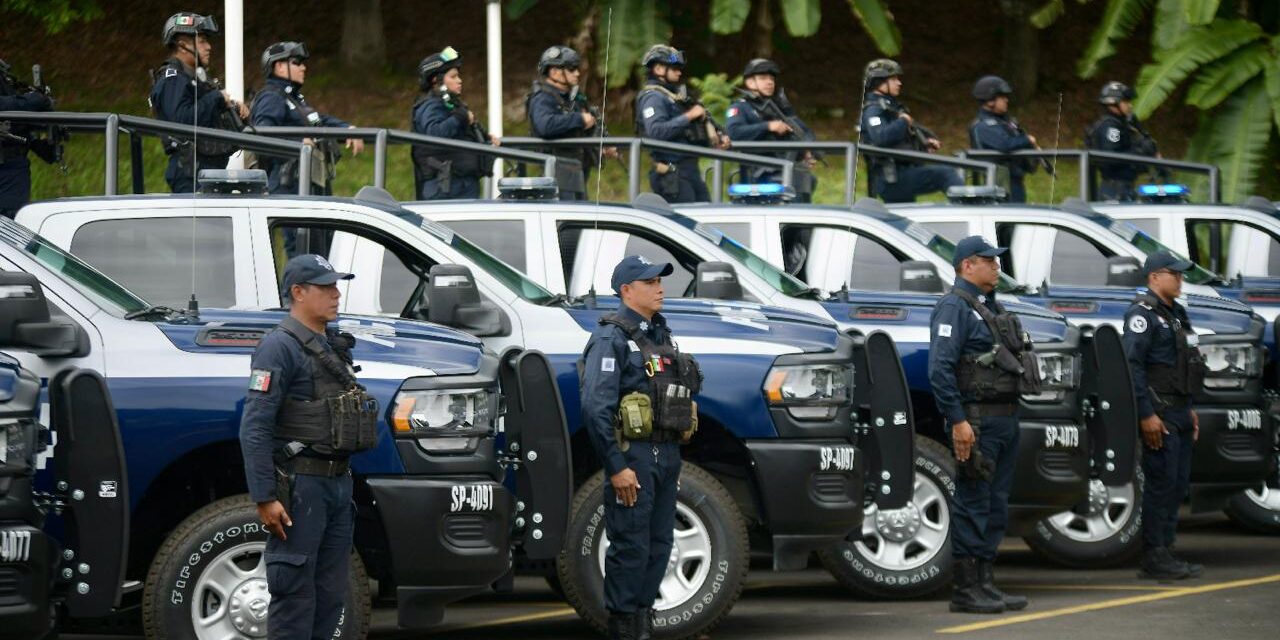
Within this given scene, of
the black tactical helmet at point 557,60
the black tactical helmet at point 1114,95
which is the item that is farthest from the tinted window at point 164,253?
the black tactical helmet at point 1114,95

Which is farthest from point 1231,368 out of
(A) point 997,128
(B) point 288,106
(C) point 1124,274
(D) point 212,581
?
(D) point 212,581

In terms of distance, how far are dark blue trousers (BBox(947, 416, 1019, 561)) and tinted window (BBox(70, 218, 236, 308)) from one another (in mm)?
3324

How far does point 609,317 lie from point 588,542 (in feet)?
3.07

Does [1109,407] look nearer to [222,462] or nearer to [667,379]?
[667,379]

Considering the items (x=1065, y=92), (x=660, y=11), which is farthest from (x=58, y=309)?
(x=1065, y=92)

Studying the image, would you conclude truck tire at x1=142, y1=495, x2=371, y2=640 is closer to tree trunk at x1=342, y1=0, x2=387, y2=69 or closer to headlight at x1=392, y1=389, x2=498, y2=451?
headlight at x1=392, y1=389, x2=498, y2=451

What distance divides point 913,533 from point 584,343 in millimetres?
1951

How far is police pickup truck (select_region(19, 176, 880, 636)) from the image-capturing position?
8.95 metres

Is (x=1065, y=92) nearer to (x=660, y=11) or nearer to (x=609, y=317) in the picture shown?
(x=660, y=11)

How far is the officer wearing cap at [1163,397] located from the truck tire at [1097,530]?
18 cm

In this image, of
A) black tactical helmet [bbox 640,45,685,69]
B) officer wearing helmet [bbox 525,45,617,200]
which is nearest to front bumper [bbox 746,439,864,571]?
officer wearing helmet [bbox 525,45,617,200]

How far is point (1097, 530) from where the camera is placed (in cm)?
1143

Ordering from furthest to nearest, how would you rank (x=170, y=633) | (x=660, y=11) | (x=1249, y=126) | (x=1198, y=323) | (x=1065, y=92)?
(x=1065, y=92) → (x=660, y=11) → (x=1249, y=126) → (x=1198, y=323) → (x=170, y=633)

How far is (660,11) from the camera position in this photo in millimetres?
22406
